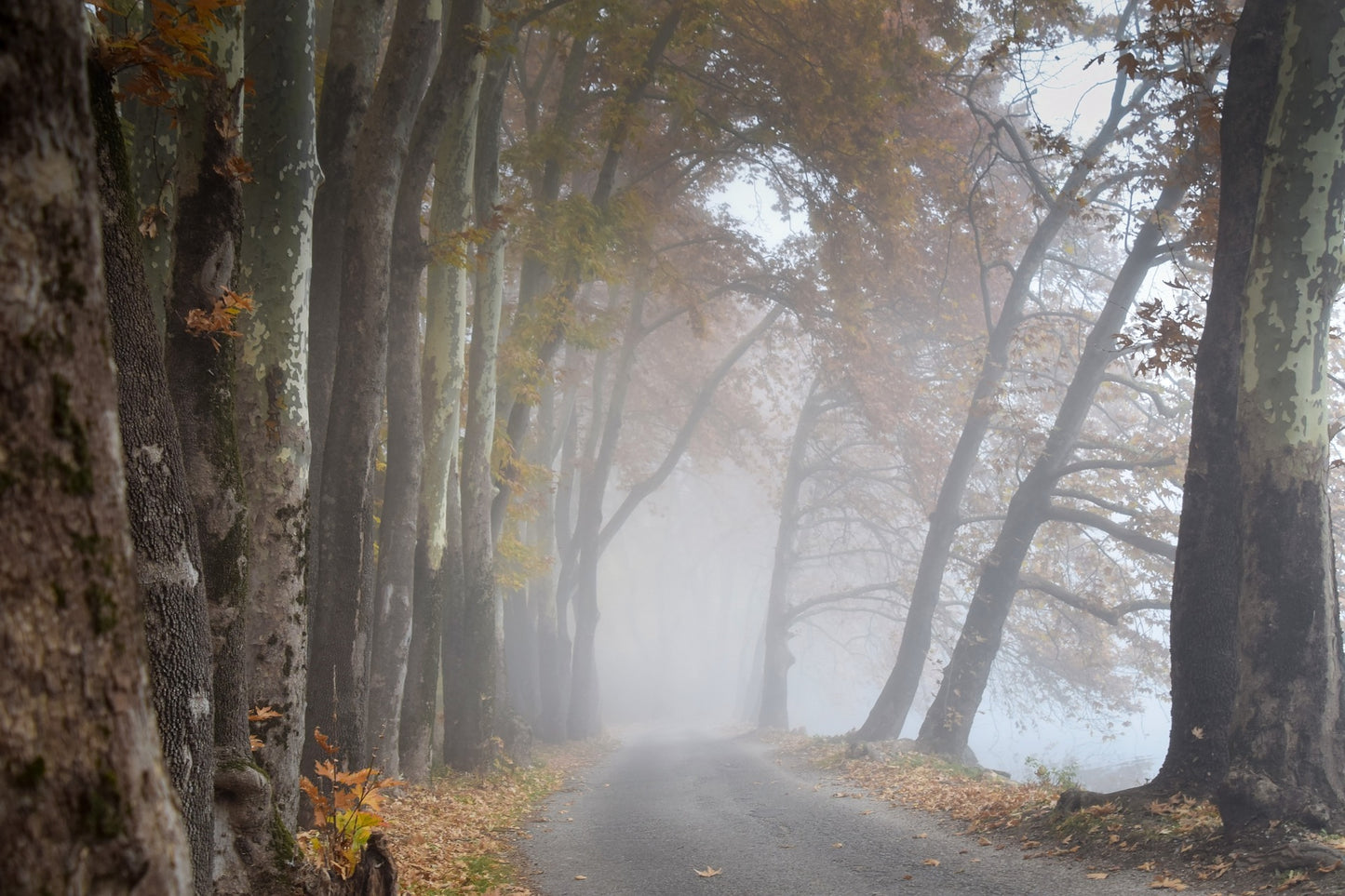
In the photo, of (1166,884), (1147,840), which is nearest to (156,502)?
(1166,884)

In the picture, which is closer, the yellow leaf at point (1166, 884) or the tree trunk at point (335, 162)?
the yellow leaf at point (1166, 884)

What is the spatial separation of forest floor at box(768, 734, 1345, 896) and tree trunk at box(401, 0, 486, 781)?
525cm

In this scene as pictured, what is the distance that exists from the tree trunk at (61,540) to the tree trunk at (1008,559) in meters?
13.2

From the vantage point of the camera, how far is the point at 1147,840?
225 inches

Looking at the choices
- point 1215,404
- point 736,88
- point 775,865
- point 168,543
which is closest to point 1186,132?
point 1215,404

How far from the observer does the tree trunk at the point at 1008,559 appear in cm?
1303

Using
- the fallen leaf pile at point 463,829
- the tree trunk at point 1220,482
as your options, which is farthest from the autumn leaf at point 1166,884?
the fallen leaf pile at point 463,829

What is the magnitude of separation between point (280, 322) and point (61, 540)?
4.27 meters

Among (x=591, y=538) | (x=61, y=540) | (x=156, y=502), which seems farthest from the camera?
(x=591, y=538)

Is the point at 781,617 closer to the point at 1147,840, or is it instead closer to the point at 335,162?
the point at 1147,840

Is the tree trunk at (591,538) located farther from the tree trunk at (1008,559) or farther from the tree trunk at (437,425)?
the tree trunk at (437,425)

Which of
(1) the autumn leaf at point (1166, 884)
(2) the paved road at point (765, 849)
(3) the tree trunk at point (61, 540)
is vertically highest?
(3) the tree trunk at point (61, 540)

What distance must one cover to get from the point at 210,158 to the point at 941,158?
1334cm

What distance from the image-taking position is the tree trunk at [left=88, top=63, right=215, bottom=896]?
9.07 feet
